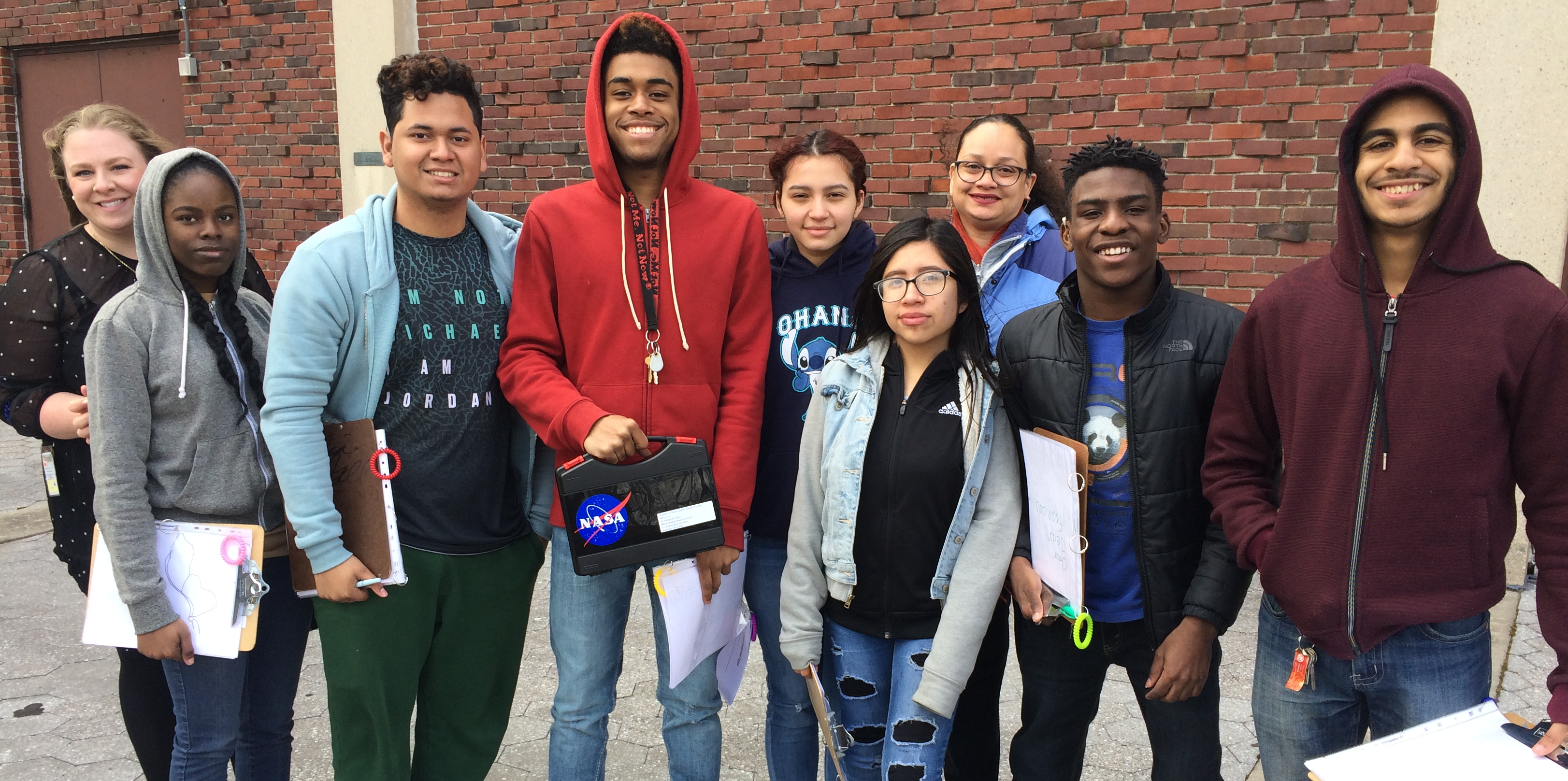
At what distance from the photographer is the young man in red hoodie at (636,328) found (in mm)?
2295

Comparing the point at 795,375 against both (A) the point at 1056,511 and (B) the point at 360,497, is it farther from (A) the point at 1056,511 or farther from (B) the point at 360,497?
(B) the point at 360,497

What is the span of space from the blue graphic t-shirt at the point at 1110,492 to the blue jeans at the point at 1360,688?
0.92ft

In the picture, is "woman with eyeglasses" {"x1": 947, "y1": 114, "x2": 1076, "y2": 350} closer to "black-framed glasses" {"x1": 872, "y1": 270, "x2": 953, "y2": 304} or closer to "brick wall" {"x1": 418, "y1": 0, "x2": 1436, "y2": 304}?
"black-framed glasses" {"x1": 872, "y1": 270, "x2": 953, "y2": 304}

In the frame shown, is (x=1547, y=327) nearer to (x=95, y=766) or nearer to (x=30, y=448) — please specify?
(x=95, y=766)

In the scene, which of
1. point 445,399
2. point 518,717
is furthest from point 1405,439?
point 518,717

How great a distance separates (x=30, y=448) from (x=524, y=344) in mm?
6923

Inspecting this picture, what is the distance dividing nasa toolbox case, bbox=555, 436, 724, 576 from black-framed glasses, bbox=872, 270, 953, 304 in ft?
1.86

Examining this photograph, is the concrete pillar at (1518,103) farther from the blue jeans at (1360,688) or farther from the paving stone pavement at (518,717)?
the blue jeans at (1360,688)

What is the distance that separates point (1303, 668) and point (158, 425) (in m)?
2.50

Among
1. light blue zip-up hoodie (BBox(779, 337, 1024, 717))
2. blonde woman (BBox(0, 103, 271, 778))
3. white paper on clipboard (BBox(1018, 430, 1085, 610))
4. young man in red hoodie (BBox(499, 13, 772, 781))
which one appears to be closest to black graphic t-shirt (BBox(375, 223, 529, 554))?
young man in red hoodie (BBox(499, 13, 772, 781))

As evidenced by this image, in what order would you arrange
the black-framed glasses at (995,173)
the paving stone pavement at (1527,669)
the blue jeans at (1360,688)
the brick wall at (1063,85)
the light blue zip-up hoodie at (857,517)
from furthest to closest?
the brick wall at (1063,85)
the paving stone pavement at (1527,669)
the black-framed glasses at (995,173)
the light blue zip-up hoodie at (857,517)
the blue jeans at (1360,688)

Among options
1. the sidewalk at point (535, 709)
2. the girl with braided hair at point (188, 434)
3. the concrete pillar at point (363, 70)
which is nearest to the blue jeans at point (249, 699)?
the girl with braided hair at point (188, 434)

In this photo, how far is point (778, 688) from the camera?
2.48 metres

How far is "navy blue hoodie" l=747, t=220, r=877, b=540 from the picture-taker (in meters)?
2.48
